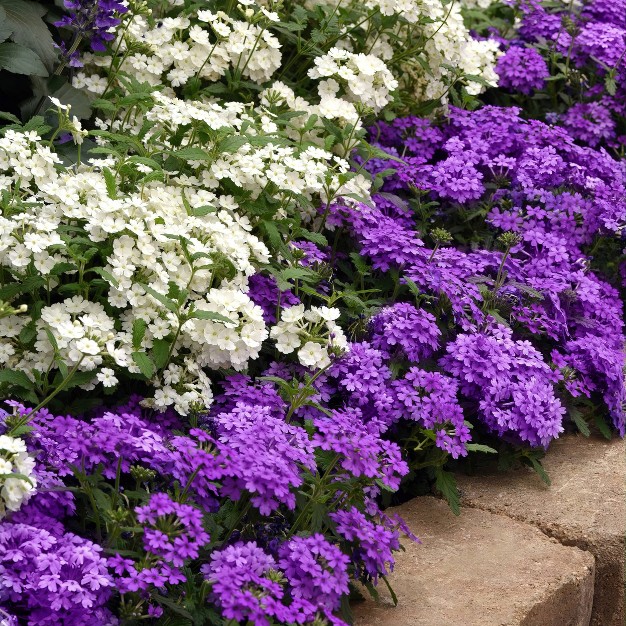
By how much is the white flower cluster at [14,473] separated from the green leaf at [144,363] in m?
0.46

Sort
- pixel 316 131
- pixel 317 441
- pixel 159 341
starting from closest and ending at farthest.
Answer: pixel 317 441
pixel 159 341
pixel 316 131

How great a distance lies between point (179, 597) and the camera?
7.95ft

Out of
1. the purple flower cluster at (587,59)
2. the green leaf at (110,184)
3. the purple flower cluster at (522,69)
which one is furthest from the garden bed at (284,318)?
the purple flower cluster at (587,59)

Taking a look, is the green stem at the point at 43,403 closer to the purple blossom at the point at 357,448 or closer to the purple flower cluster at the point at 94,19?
the purple blossom at the point at 357,448

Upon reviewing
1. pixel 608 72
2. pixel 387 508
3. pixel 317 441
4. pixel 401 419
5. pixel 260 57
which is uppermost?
pixel 608 72

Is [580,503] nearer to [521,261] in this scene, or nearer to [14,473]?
[521,261]

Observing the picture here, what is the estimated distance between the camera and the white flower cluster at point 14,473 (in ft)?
7.61

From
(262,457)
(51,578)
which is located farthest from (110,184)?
(51,578)

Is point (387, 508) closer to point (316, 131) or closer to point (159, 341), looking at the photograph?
point (159, 341)

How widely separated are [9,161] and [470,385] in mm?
1578

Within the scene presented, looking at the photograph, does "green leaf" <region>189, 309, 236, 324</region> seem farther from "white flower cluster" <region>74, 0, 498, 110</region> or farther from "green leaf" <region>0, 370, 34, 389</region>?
"white flower cluster" <region>74, 0, 498, 110</region>

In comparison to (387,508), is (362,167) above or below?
above

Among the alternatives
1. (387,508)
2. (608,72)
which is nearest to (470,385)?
(387,508)

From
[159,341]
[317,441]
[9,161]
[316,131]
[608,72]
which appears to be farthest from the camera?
[608,72]
